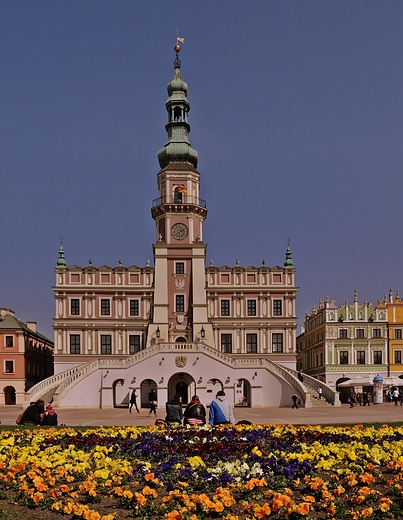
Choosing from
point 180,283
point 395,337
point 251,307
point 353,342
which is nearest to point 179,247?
point 180,283

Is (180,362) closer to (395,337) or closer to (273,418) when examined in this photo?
(273,418)

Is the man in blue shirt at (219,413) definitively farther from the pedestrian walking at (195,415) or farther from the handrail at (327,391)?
the handrail at (327,391)

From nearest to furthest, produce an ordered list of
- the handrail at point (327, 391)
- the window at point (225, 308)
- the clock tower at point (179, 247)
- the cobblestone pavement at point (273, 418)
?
the cobblestone pavement at point (273, 418), the handrail at point (327, 391), the clock tower at point (179, 247), the window at point (225, 308)

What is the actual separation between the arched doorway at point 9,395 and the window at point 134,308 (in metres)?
16.9

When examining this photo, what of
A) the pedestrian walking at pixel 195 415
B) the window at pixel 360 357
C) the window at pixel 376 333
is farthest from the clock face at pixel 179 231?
the pedestrian walking at pixel 195 415

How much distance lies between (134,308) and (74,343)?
7.33 m

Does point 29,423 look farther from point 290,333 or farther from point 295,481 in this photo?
point 290,333

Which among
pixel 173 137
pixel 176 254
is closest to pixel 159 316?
pixel 176 254

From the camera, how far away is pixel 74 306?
72375 mm

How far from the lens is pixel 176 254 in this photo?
72500mm

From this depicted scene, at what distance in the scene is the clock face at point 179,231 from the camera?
2884 inches

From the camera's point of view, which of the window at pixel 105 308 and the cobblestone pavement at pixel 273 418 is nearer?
the cobblestone pavement at pixel 273 418

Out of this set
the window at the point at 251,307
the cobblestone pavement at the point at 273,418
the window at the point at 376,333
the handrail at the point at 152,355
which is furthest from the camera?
the window at the point at 376,333

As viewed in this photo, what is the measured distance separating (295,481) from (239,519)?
81.5 inches
